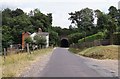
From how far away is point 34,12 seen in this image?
146 meters

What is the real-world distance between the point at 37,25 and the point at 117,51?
→ 331 feet

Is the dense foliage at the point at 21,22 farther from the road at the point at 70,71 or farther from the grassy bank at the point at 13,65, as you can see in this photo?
the road at the point at 70,71

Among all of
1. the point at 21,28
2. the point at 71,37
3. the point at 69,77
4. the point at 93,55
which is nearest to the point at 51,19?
the point at 71,37

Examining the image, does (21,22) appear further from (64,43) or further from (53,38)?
(64,43)

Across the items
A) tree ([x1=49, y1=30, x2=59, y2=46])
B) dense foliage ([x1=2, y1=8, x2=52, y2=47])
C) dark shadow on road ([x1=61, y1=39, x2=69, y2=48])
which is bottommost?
dark shadow on road ([x1=61, y1=39, x2=69, y2=48])

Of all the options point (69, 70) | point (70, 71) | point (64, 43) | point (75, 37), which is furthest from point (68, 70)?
point (64, 43)

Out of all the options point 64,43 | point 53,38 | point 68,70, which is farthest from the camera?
point 64,43

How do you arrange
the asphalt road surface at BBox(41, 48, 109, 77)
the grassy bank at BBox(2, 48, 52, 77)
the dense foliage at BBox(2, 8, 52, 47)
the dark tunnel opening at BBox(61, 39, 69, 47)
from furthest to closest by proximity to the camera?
the dark tunnel opening at BBox(61, 39, 69, 47), the dense foliage at BBox(2, 8, 52, 47), the grassy bank at BBox(2, 48, 52, 77), the asphalt road surface at BBox(41, 48, 109, 77)

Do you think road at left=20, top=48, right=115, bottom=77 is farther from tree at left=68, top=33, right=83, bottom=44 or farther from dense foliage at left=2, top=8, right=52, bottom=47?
tree at left=68, top=33, right=83, bottom=44

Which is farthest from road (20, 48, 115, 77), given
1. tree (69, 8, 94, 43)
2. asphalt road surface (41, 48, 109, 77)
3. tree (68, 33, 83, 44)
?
tree (69, 8, 94, 43)

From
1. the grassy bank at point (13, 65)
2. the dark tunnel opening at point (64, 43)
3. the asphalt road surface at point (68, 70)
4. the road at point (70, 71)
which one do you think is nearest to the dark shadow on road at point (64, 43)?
the dark tunnel opening at point (64, 43)

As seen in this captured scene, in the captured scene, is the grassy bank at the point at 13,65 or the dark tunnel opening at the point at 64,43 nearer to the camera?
the grassy bank at the point at 13,65

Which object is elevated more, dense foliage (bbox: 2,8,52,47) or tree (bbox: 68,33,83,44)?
dense foliage (bbox: 2,8,52,47)

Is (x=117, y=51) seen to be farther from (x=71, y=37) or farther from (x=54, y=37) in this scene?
(x=54, y=37)
